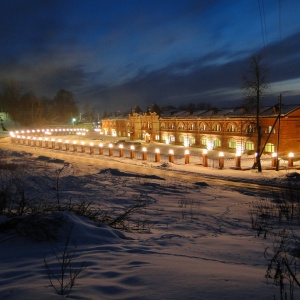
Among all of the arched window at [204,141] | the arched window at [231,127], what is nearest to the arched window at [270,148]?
the arched window at [231,127]

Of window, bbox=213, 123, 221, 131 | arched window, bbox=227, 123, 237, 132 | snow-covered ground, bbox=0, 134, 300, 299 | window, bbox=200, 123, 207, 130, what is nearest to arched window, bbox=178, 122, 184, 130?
window, bbox=200, 123, 207, 130

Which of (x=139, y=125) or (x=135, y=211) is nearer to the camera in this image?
(x=135, y=211)

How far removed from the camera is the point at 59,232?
5.84 metres

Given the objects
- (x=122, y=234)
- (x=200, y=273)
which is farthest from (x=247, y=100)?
(x=200, y=273)

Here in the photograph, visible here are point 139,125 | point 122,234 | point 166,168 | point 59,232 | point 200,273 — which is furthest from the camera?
point 139,125

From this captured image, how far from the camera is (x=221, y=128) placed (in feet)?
147

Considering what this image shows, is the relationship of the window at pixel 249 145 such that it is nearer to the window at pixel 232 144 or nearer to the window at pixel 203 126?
the window at pixel 232 144

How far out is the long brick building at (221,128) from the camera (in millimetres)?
37625

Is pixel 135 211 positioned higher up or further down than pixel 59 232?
further down

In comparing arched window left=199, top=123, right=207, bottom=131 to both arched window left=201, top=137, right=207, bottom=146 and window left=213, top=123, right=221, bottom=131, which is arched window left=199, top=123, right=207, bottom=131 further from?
window left=213, top=123, right=221, bottom=131

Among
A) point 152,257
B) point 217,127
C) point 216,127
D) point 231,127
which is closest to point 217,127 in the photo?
point 217,127

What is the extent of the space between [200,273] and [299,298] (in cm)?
116

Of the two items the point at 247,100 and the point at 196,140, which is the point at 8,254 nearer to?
the point at 247,100

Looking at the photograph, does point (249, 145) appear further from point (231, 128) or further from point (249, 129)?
point (231, 128)
